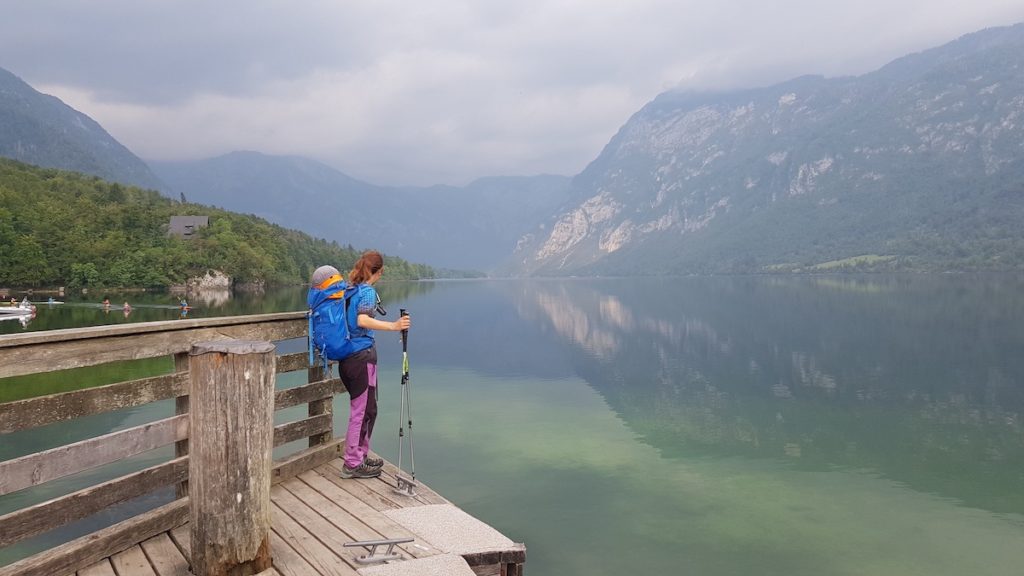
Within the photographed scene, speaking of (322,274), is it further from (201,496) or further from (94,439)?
(201,496)

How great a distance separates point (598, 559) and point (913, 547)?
5.91m

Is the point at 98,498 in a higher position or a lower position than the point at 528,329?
higher

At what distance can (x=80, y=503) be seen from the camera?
522 cm

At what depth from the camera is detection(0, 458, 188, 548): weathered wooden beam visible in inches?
187

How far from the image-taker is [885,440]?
59.5ft

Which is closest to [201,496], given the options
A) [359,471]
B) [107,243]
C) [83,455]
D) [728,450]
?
[83,455]

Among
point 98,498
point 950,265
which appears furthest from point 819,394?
point 950,265

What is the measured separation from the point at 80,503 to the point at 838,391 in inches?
1077

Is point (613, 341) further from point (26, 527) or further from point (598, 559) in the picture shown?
point (26, 527)

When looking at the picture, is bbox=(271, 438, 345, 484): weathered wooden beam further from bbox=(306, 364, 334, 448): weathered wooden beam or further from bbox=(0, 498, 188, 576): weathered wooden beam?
bbox=(0, 498, 188, 576): weathered wooden beam

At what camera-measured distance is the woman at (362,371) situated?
293 inches

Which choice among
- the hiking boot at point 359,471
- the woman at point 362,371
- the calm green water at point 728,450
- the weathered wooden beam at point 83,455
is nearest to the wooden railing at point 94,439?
the weathered wooden beam at point 83,455

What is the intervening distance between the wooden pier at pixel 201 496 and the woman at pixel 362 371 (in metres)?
0.78

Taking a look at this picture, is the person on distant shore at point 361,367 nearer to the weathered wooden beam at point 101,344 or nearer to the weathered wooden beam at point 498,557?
the weathered wooden beam at point 101,344
